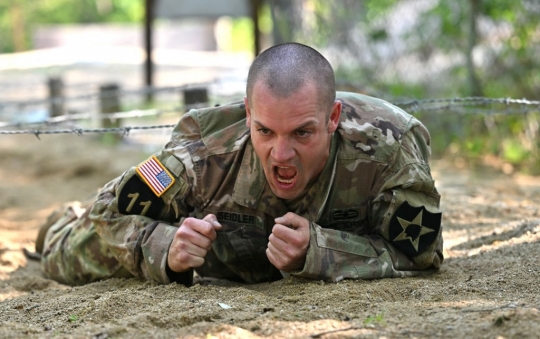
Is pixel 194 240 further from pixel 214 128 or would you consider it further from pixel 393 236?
pixel 393 236

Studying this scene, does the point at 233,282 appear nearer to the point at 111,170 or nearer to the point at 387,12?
the point at 111,170

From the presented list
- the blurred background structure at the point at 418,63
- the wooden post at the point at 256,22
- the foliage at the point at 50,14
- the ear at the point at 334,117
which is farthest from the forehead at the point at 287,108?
the foliage at the point at 50,14

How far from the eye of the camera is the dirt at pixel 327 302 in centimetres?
250

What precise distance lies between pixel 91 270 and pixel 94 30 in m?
20.2

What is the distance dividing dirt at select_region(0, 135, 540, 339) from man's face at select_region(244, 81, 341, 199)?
1.55 ft

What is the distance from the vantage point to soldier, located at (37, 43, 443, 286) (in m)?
3.15

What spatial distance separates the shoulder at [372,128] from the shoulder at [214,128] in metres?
0.44

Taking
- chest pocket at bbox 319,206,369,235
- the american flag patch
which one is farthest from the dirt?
the american flag patch

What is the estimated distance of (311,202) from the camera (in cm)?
344

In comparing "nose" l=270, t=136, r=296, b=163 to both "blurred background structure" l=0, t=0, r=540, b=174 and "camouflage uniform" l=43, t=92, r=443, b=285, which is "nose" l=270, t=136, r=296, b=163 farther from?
"blurred background structure" l=0, t=0, r=540, b=174

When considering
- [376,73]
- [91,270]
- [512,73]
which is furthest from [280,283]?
[376,73]

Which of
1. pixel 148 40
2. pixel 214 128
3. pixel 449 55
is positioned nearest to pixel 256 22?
pixel 148 40

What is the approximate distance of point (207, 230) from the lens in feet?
10.7

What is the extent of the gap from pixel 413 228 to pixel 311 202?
44cm
